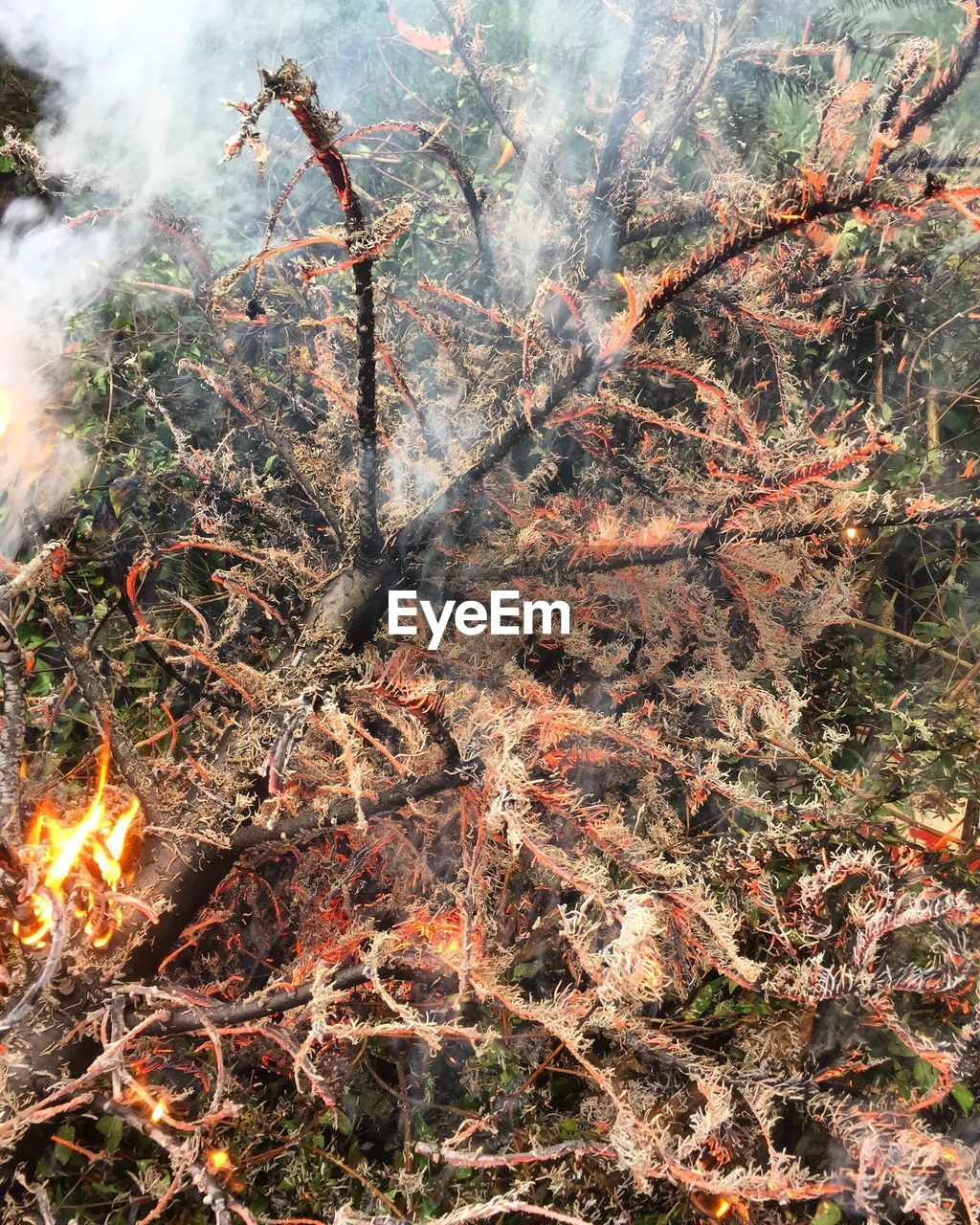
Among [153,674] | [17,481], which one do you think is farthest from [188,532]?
[17,481]

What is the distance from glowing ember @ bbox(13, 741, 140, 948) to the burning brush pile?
11 mm

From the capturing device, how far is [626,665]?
1.80 m

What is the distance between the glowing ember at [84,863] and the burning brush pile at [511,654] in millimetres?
11

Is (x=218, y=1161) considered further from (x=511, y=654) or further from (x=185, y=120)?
(x=185, y=120)

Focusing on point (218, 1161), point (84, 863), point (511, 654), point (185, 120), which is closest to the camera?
point (84, 863)

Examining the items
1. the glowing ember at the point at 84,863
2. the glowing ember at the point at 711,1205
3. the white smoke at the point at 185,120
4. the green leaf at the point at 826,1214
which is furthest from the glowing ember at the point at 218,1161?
the white smoke at the point at 185,120

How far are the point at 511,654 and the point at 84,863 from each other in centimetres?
92

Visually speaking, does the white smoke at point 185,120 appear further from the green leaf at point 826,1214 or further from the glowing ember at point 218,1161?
the green leaf at point 826,1214

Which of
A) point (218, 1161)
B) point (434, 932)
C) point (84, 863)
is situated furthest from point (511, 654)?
point (218, 1161)

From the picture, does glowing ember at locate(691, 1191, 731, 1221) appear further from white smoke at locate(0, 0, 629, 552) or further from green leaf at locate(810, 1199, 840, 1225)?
white smoke at locate(0, 0, 629, 552)

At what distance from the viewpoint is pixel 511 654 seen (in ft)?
5.71

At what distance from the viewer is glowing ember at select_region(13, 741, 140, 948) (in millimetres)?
1136

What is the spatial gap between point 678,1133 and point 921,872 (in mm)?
739

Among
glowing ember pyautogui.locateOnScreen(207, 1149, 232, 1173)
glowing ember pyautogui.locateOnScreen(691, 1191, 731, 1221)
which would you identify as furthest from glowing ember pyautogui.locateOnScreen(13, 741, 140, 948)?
glowing ember pyautogui.locateOnScreen(691, 1191, 731, 1221)
